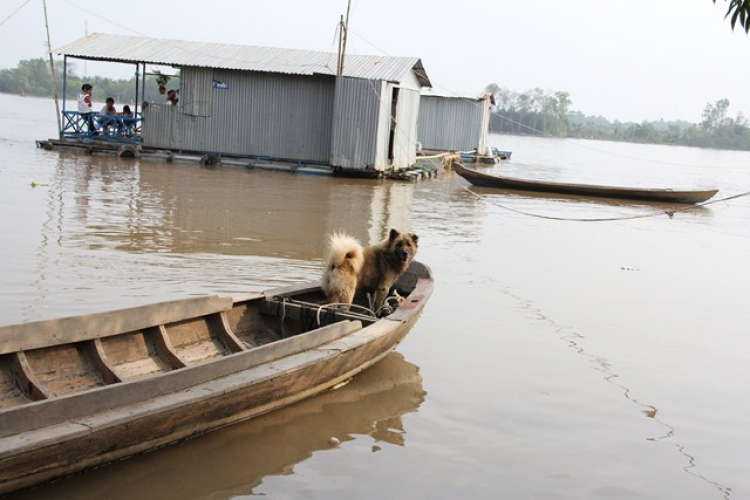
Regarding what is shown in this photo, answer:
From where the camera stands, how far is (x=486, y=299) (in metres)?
10.6

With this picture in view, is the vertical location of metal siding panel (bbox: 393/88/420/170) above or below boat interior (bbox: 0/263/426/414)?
above

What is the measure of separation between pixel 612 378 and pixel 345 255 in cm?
Answer: 295

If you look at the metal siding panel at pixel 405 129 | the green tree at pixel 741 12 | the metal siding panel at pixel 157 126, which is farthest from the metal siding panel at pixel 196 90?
the green tree at pixel 741 12

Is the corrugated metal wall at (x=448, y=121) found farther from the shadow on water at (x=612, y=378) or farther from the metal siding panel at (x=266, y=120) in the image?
the shadow on water at (x=612, y=378)

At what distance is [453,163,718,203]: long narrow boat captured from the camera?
25.0 meters

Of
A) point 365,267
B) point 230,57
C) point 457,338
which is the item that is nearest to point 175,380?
point 365,267

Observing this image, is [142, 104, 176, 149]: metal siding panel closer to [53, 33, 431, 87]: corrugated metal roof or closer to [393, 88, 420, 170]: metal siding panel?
[53, 33, 431, 87]: corrugated metal roof

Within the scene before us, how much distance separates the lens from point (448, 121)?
37.9 meters

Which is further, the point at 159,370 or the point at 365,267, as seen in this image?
the point at 365,267

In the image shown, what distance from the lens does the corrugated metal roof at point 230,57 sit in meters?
23.5

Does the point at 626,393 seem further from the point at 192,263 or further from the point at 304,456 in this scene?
the point at 192,263

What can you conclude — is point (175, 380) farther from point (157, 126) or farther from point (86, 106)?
point (86, 106)

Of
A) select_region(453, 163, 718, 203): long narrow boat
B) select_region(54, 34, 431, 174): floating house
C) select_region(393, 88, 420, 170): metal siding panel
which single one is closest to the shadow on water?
select_region(54, 34, 431, 174): floating house

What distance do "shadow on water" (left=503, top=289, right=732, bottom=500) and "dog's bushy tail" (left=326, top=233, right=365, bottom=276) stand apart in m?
2.74
